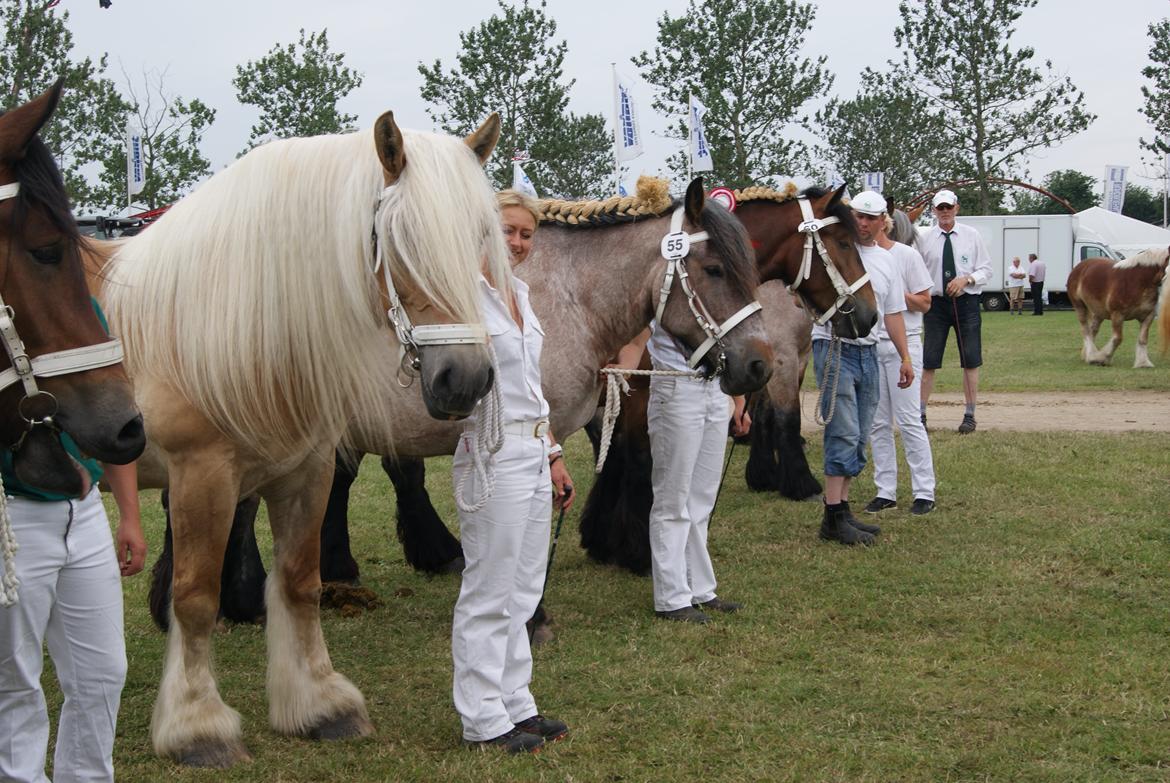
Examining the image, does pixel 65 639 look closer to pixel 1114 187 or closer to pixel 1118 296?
pixel 1118 296

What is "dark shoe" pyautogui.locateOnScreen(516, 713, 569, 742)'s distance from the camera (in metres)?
3.63

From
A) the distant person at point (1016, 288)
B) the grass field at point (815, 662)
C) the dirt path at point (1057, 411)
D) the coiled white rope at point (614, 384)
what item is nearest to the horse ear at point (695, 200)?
the coiled white rope at point (614, 384)

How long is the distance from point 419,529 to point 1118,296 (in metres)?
13.4

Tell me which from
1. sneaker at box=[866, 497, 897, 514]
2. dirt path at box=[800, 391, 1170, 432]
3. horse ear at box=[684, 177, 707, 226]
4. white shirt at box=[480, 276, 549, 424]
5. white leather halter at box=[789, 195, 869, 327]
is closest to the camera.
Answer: white shirt at box=[480, 276, 549, 424]

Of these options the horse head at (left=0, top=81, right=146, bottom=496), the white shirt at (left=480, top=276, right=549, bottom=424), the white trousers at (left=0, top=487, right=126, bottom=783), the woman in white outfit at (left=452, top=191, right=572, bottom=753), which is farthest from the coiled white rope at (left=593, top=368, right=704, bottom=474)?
the horse head at (left=0, top=81, right=146, bottom=496)

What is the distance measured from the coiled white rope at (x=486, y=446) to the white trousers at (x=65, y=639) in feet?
3.92

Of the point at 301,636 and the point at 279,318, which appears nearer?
the point at 279,318

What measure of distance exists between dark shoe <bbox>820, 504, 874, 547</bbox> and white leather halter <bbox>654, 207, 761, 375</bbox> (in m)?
2.25

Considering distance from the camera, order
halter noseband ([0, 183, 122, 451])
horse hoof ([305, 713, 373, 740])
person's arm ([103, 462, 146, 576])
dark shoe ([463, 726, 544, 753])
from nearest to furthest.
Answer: halter noseband ([0, 183, 122, 451])
person's arm ([103, 462, 146, 576])
dark shoe ([463, 726, 544, 753])
horse hoof ([305, 713, 373, 740])

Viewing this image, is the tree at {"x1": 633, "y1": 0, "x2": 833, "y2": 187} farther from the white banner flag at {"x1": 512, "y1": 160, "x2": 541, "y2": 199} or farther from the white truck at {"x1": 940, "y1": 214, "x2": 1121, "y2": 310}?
the white banner flag at {"x1": 512, "y1": 160, "x2": 541, "y2": 199}

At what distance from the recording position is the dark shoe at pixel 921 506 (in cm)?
718

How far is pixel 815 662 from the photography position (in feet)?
14.5

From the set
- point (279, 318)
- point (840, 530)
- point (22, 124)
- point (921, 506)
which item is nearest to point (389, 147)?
point (279, 318)

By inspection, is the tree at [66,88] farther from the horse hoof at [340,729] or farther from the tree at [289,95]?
the horse hoof at [340,729]
